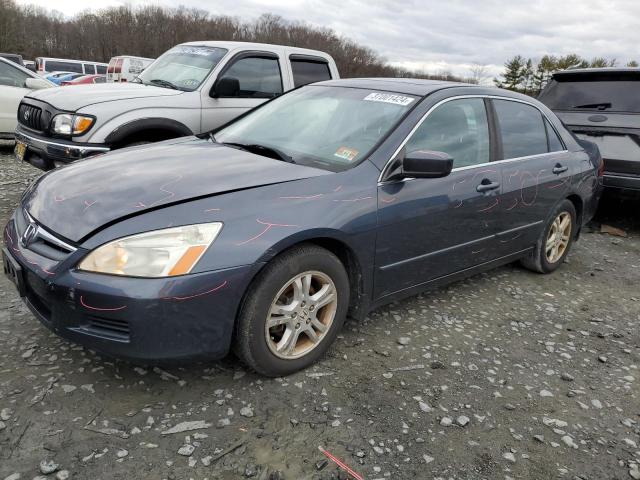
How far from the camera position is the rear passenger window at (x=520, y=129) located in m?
3.74

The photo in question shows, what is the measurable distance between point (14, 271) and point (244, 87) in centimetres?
398

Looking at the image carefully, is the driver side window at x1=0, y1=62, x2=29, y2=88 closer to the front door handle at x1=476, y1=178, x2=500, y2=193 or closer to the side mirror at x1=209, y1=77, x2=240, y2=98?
the side mirror at x1=209, y1=77, x2=240, y2=98

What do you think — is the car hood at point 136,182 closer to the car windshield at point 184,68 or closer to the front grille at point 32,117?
the front grille at point 32,117

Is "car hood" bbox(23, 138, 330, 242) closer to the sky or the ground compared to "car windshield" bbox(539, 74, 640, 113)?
closer to the ground

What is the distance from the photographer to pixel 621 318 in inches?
151

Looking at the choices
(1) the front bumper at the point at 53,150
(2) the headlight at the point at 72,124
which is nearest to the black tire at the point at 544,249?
(1) the front bumper at the point at 53,150

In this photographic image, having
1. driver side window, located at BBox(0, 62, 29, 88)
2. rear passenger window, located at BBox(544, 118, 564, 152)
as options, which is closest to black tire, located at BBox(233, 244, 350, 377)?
rear passenger window, located at BBox(544, 118, 564, 152)

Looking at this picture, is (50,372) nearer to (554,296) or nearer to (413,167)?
(413,167)

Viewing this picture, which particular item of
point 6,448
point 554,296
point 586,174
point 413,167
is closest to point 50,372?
point 6,448

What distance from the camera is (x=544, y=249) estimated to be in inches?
173

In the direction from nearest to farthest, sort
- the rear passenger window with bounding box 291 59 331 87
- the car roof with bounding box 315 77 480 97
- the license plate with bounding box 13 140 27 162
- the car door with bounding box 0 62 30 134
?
1. the car roof with bounding box 315 77 480 97
2. the license plate with bounding box 13 140 27 162
3. the rear passenger window with bounding box 291 59 331 87
4. the car door with bounding box 0 62 30 134

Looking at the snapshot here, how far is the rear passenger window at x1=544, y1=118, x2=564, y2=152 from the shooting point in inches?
166

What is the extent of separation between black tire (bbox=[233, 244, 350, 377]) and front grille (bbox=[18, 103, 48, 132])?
3.60 metres

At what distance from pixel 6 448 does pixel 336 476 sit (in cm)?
134
